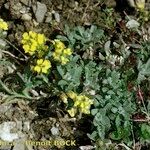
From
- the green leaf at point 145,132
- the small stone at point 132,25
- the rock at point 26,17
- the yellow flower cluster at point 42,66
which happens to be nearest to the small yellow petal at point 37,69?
the yellow flower cluster at point 42,66

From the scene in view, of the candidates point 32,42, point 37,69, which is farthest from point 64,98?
point 32,42

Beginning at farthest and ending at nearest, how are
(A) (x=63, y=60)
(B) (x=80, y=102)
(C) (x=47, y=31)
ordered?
(C) (x=47, y=31) < (A) (x=63, y=60) < (B) (x=80, y=102)

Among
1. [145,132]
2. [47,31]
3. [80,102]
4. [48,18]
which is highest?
[48,18]

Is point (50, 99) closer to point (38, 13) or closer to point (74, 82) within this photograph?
point (74, 82)

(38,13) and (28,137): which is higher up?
(38,13)

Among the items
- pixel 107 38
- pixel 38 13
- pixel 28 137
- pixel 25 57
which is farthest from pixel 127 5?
pixel 28 137

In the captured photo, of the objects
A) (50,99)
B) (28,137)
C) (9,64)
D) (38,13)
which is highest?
(38,13)

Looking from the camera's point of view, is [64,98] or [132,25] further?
[132,25]

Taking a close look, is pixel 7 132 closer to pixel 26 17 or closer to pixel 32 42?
pixel 32 42
